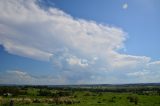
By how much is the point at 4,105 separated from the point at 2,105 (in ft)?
1.35

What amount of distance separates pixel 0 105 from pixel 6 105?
1.11 m

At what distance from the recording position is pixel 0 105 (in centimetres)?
4178

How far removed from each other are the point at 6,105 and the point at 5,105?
16 centimetres

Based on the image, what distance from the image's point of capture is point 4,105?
1633 inches

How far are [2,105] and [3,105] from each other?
0.61 feet

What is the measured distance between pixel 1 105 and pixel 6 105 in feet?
3.10

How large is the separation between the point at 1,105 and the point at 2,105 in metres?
0.21

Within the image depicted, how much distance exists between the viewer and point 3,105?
41594mm

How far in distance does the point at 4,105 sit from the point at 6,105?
0.33 meters

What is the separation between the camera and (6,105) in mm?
41406

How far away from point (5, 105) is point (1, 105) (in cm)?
80

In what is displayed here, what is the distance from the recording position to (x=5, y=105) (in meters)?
→ 41.4

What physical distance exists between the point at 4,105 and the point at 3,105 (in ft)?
0.75
